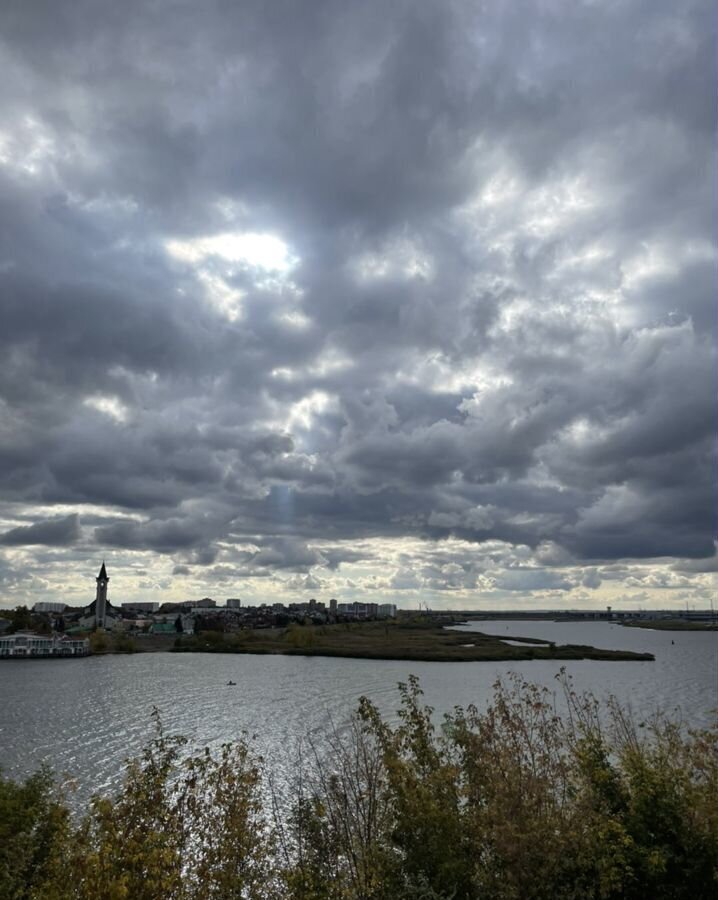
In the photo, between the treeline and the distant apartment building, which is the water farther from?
the distant apartment building

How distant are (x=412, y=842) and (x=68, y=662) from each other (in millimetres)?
171075

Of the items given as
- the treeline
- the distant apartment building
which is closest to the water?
the treeline

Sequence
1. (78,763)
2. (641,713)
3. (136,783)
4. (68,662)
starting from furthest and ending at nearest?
(68,662) < (641,713) < (78,763) < (136,783)

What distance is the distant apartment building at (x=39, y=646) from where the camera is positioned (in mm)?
189000

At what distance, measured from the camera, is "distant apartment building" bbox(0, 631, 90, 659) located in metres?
189

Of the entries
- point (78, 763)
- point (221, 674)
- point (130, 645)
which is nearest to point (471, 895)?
point (78, 763)

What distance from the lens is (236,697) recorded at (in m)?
93.2

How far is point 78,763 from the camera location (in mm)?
55312

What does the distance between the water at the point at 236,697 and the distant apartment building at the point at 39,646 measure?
94.8ft

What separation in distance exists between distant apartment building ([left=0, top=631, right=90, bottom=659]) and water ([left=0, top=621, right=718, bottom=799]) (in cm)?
2890

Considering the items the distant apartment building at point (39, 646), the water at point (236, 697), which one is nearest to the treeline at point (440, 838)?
the water at point (236, 697)

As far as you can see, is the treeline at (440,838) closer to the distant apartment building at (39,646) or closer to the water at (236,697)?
the water at (236,697)

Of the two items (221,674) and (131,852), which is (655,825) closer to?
(131,852)

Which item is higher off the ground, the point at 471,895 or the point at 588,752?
the point at 588,752
